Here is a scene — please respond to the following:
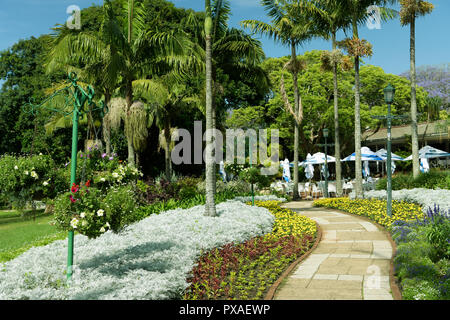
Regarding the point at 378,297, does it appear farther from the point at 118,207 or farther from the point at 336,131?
the point at 336,131

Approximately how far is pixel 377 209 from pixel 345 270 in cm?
679

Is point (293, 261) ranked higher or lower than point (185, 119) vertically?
lower

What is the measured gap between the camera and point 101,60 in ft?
38.4

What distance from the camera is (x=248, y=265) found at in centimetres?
662

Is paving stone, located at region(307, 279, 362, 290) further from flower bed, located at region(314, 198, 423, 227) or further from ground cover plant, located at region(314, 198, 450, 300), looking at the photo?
flower bed, located at region(314, 198, 423, 227)

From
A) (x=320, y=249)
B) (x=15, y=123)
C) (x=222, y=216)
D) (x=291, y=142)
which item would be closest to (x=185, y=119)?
(x=291, y=142)

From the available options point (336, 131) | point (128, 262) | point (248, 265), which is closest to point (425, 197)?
point (336, 131)

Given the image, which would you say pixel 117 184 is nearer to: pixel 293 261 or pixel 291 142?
pixel 293 261

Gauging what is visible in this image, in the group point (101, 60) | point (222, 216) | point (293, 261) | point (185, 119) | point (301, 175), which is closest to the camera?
point (293, 261)

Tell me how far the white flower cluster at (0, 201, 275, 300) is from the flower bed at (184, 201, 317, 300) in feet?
0.73

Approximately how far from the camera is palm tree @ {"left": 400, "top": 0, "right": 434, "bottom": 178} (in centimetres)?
1584

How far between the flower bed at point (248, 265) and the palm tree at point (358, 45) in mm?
7085

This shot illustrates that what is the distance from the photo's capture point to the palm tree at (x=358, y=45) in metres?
15.3
